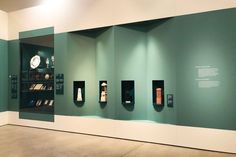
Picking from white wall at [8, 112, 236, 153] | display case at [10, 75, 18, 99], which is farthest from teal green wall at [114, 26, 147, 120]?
display case at [10, 75, 18, 99]

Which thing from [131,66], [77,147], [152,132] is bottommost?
[77,147]

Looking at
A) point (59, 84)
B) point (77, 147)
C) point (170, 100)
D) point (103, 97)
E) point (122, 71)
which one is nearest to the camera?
point (77, 147)

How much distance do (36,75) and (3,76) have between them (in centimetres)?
120

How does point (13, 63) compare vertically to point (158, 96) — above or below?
above

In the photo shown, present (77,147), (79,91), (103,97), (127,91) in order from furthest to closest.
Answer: (79,91) < (103,97) < (127,91) < (77,147)

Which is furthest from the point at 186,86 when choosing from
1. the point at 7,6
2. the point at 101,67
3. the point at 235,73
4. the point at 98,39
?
the point at 7,6

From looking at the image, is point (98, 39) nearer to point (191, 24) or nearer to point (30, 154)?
point (191, 24)

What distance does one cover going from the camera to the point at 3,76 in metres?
7.76

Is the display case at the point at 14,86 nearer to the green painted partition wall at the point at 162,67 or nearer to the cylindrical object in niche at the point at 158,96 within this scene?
the green painted partition wall at the point at 162,67

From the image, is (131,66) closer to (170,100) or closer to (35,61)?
(170,100)

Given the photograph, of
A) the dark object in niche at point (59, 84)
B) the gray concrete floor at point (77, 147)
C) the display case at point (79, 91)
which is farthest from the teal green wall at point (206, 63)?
the dark object in niche at point (59, 84)

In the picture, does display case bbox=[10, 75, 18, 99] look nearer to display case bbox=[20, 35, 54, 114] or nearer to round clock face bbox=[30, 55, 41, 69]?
display case bbox=[20, 35, 54, 114]

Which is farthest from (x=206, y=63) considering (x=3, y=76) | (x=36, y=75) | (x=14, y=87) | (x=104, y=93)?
(x=3, y=76)

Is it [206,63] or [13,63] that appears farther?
[13,63]
